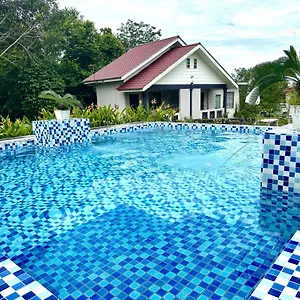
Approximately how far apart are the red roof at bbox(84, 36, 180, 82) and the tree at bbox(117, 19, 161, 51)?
23826mm

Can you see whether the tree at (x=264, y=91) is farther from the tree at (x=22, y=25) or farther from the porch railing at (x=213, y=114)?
the tree at (x=22, y=25)

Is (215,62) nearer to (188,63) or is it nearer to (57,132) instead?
(188,63)

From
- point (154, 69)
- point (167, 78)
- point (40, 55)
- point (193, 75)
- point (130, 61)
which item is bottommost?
point (167, 78)

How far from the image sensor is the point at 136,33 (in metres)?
44.4

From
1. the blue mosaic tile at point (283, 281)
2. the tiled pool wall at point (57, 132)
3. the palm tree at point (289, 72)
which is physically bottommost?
the blue mosaic tile at point (283, 281)

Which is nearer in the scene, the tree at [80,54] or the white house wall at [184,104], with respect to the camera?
the white house wall at [184,104]

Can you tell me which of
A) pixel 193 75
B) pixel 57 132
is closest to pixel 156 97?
pixel 193 75

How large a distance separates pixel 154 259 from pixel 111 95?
16.6 metres

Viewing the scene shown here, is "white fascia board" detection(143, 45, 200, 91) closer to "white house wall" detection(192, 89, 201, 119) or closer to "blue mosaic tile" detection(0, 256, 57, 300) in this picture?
"white house wall" detection(192, 89, 201, 119)

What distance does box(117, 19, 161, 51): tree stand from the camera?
43.2 metres

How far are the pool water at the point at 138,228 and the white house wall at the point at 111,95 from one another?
11.0 metres

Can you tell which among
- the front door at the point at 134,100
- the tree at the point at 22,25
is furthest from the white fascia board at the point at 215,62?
the tree at the point at 22,25

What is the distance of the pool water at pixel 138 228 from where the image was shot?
278 cm

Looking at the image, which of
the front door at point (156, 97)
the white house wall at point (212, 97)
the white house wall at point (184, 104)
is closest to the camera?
the white house wall at point (184, 104)
